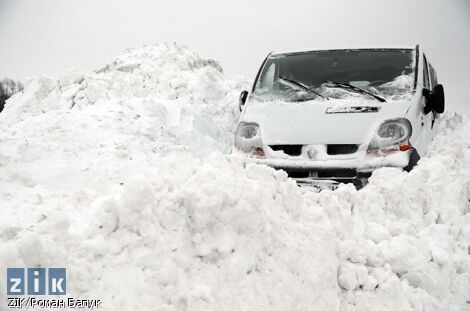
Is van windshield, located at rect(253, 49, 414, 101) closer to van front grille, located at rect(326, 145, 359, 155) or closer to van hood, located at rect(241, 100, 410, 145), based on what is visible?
van hood, located at rect(241, 100, 410, 145)

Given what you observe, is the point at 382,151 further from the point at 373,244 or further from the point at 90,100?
the point at 90,100

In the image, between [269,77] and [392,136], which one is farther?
[269,77]

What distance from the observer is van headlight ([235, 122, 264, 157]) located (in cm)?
531

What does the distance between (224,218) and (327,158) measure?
2245 mm

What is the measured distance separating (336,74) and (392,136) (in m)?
1.45

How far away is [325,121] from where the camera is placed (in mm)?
5141

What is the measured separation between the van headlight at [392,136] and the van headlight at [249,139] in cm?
118

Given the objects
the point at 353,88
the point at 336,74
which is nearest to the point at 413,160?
the point at 353,88

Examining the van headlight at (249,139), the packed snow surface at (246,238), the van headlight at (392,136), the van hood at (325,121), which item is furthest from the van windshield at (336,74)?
the packed snow surface at (246,238)

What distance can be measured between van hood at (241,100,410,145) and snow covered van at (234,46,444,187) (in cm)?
1

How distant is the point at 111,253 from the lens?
2.76 meters

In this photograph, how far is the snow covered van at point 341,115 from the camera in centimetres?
494

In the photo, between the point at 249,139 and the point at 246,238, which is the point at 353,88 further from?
the point at 246,238

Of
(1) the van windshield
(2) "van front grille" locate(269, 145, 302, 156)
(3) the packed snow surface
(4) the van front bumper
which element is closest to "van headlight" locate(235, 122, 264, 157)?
(2) "van front grille" locate(269, 145, 302, 156)
